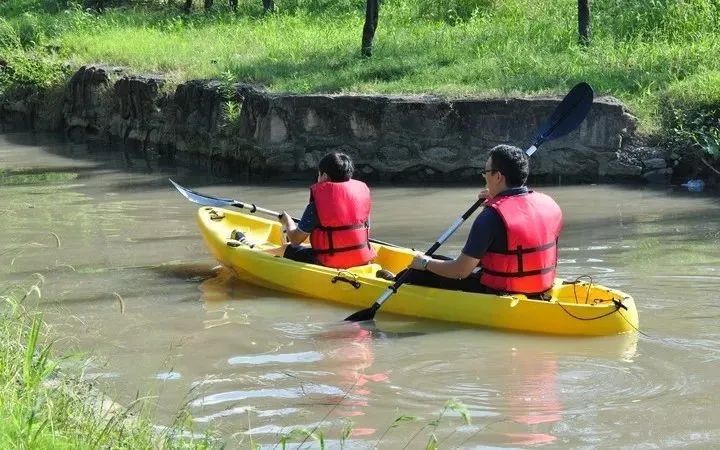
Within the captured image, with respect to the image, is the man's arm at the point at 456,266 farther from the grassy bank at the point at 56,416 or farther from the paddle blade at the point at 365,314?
the grassy bank at the point at 56,416

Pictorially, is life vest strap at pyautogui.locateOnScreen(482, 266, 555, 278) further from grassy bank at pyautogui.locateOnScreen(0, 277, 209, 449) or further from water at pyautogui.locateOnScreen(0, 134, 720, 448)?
grassy bank at pyautogui.locateOnScreen(0, 277, 209, 449)

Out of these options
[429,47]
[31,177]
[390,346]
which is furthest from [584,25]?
[390,346]

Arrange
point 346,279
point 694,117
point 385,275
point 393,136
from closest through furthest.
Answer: point 346,279
point 385,275
point 694,117
point 393,136

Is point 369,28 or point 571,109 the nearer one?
point 571,109

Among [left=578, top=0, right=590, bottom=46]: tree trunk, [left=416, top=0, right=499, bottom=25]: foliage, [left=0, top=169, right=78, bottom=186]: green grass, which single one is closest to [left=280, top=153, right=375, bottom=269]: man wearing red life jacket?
[left=0, top=169, right=78, bottom=186]: green grass

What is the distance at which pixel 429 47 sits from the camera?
51.5 ft

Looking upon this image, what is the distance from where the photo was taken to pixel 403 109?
1329cm

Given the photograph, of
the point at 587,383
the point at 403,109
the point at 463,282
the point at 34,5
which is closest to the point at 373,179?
the point at 403,109

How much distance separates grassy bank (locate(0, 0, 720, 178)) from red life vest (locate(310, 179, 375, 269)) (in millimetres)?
5608

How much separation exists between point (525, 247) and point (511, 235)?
0.13m

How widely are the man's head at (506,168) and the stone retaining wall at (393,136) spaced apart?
20.2 feet

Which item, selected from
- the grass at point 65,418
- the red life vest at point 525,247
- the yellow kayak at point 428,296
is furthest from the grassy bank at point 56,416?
the yellow kayak at point 428,296

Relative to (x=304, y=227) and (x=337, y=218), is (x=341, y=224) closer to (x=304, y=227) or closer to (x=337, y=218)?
(x=337, y=218)

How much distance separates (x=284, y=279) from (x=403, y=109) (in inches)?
207
